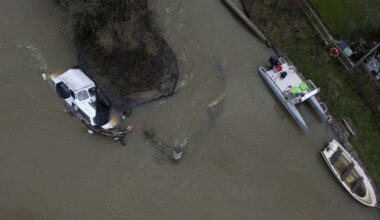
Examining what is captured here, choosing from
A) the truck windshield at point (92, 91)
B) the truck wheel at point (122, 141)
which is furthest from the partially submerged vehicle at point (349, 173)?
the truck windshield at point (92, 91)

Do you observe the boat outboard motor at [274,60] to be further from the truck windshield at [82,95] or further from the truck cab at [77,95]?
the truck windshield at [82,95]

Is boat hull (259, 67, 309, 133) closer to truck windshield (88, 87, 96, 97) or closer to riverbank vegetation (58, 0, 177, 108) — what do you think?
riverbank vegetation (58, 0, 177, 108)

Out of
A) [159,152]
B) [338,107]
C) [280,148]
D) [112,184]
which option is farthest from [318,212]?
[112,184]

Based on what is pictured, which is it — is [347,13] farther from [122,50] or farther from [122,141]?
[122,141]

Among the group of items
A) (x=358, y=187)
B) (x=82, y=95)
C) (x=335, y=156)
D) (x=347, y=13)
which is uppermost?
(x=347, y=13)

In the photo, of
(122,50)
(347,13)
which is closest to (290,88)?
(347,13)
